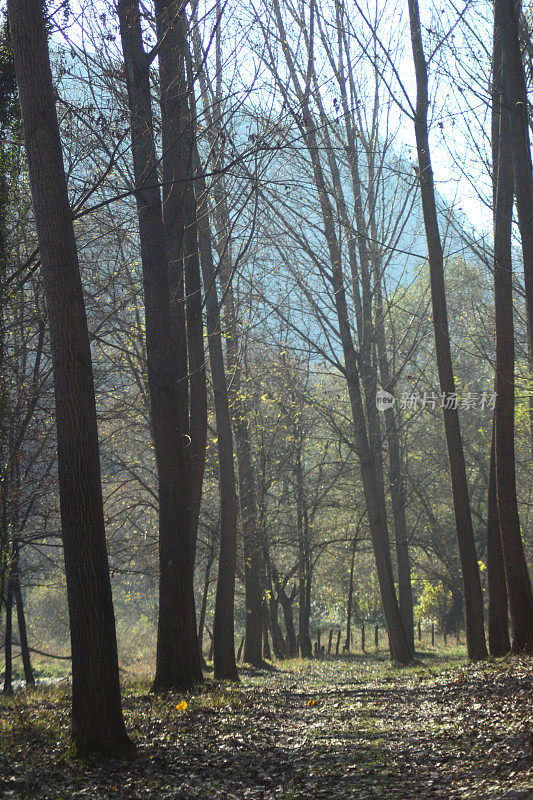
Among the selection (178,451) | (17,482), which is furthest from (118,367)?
(178,451)

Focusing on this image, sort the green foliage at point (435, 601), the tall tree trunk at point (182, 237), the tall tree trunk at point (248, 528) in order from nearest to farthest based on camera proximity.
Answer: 1. the tall tree trunk at point (182, 237)
2. the tall tree trunk at point (248, 528)
3. the green foliage at point (435, 601)

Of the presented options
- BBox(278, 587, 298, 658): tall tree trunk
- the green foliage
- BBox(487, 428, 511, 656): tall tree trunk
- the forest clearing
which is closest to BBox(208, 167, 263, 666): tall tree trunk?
the forest clearing

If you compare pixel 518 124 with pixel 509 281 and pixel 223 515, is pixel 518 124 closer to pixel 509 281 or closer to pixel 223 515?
pixel 509 281

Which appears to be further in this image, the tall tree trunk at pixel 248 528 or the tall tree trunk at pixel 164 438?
the tall tree trunk at pixel 248 528

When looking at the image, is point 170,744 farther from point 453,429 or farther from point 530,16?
point 530,16

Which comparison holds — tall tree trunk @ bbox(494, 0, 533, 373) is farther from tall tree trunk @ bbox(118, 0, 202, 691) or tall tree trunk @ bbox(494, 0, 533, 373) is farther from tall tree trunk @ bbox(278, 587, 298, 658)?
tall tree trunk @ bbox(278, 587, 298, 658)

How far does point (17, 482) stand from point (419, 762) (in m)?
7.07

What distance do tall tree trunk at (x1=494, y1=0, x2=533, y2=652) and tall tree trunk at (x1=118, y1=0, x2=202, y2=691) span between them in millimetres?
4597

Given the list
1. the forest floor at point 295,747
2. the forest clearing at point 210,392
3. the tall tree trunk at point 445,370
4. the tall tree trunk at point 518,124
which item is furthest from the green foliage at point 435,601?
the tall tree trunk at point 518,124

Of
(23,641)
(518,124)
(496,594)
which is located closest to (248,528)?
(23,641)

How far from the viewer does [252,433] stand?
22.7 m

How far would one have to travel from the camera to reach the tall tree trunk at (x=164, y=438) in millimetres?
8836

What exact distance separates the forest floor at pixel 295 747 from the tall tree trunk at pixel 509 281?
110 cm

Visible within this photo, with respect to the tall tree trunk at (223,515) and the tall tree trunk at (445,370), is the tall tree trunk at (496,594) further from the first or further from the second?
the tall tree trunk at (223,515)
